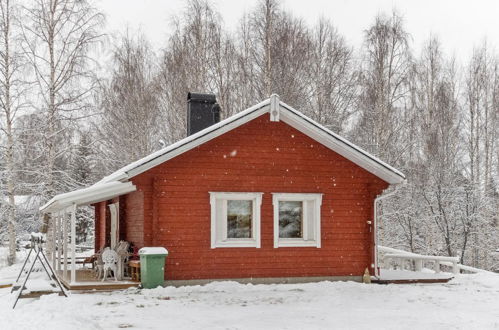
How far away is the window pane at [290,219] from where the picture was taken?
1416 cm

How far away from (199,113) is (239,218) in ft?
14.6

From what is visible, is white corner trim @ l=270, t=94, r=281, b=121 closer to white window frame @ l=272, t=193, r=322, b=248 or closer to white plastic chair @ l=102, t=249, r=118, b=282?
white window frame @ l=272, t=193, r=322, b=248

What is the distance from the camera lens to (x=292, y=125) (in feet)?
46.3

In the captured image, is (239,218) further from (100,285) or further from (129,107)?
(129,107)

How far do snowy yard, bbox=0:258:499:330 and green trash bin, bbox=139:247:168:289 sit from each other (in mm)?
296

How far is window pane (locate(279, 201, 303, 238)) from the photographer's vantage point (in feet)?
46.5

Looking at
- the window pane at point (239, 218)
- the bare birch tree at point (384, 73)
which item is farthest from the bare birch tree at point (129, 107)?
the window pane at point (239, 218)

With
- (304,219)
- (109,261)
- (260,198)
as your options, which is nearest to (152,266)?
(109,261)

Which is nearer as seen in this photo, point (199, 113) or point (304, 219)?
point (304, 219)

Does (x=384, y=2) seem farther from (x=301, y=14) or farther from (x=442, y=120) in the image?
(x=442, y=120)

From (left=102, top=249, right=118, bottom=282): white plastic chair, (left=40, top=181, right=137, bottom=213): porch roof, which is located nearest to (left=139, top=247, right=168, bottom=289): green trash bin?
(left=102, top=249, right=118, bottom=282): white plastic chair

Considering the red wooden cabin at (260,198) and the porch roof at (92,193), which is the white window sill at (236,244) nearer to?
the red wooden cabin at (260,198)

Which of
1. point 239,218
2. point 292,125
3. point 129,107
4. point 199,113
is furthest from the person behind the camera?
point 129,107

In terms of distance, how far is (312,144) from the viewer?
14.3m
